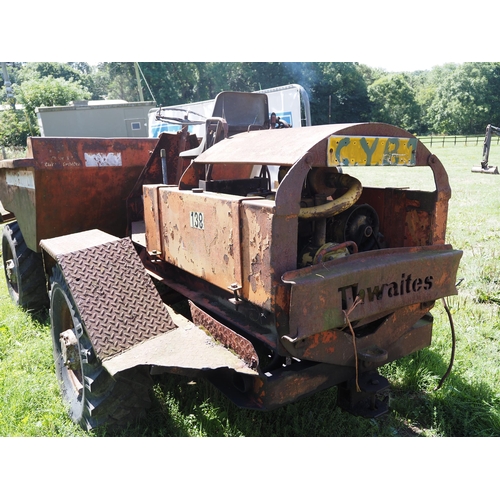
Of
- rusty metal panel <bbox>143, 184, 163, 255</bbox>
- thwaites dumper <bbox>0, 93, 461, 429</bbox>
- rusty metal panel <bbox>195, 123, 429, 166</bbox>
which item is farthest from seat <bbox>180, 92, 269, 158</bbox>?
rusty metal panel <bbox>195, 123, 429, 166</bbox>

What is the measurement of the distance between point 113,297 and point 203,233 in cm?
61

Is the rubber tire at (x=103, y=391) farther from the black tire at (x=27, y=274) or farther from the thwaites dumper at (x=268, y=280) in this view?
the black tire at (x=27, y=274)

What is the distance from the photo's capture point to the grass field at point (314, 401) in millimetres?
2947

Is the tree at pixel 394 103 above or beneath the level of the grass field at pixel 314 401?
above

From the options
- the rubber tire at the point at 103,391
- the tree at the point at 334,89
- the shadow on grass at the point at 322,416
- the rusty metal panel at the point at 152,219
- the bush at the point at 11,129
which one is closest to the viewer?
the rubber tire at the point at 103,391

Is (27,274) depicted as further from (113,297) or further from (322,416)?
(322,416)

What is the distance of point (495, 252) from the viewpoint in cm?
609

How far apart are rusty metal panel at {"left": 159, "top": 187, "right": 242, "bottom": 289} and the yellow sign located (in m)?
0.51

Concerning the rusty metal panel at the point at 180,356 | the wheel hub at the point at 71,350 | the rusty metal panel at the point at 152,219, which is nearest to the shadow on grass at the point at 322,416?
the wheel hub at the point at 71,350

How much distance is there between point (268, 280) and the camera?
2168 millimetres

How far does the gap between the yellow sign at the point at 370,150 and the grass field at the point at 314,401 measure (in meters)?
1.63

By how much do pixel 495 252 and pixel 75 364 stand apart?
5308mm

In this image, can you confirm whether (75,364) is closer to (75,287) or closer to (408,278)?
(75,287)

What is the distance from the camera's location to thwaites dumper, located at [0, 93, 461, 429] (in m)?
2.21
